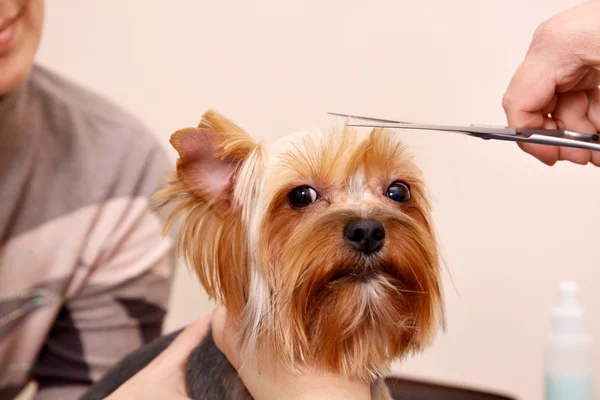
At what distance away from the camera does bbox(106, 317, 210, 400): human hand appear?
1.16 metres

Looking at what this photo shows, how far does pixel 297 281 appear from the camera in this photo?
0.98 meters

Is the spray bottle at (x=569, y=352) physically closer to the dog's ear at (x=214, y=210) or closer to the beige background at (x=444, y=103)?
the beige background at (x=444, y=103)

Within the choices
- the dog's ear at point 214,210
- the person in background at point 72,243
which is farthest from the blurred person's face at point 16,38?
the dog's ear at point 214,210

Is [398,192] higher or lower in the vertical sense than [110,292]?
higher

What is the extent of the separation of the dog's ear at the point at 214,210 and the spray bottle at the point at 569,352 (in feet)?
2.35

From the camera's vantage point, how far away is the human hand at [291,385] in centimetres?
105

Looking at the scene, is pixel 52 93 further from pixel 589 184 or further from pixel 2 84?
pixel 589 184

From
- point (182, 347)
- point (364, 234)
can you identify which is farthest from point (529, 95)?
point (182, 347)

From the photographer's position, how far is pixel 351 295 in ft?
3.19

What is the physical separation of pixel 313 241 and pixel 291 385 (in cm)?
28

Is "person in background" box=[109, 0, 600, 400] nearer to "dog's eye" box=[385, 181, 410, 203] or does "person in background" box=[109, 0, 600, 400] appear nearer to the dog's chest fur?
the dog's chest fur

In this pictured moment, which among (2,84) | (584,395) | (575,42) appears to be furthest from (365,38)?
(584,395)

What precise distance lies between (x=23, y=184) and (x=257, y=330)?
0.86 metres

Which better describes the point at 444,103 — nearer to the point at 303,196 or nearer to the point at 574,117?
the point at 574,117
